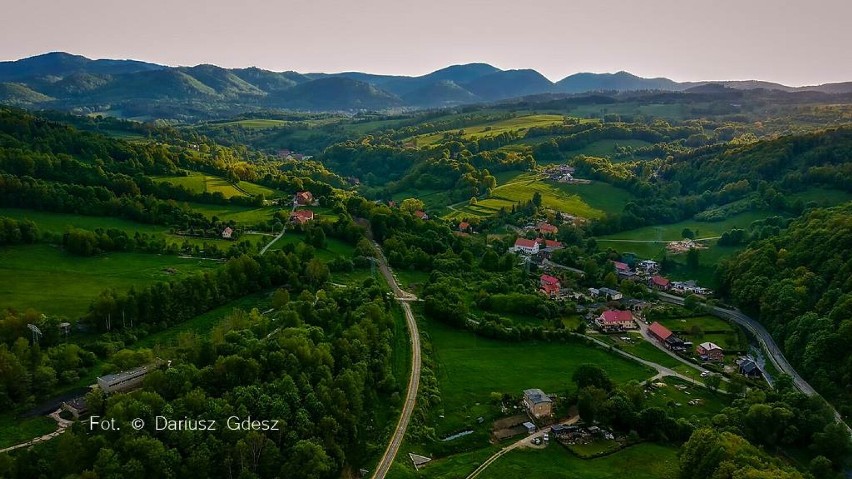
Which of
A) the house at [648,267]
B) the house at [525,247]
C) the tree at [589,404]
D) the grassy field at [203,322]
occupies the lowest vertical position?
the house at [648,267]

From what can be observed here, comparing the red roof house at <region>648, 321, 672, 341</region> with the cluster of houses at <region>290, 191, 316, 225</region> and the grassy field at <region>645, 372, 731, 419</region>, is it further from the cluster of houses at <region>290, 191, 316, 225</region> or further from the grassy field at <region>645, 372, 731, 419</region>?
the cluster of houses at <region>290, 191, 316, 225</region>

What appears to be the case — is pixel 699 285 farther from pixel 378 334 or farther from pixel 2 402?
pixel 2 402

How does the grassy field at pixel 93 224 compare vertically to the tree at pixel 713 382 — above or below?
above

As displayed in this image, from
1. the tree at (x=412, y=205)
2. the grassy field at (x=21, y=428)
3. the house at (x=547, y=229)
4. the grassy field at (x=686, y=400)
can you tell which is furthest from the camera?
the tree at (x=412, y=205)

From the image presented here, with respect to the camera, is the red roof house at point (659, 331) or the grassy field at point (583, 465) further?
the red roof house at point (659, 331)

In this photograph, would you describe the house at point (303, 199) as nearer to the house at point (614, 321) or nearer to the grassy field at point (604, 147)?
the house at point (614, 321)

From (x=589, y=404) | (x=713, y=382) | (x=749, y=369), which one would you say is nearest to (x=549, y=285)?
(x=749, y=369)

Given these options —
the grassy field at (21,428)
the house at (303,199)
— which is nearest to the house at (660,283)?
the house at (303,199)

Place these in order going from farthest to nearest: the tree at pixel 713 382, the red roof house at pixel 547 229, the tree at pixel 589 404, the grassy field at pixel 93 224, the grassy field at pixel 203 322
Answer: the red roof house at pixel 547 229
the grassy field at pixel 93 224
the tree at pixel 713 382
the grassy field at pixel 203 322
the tree at pixel 589 404
